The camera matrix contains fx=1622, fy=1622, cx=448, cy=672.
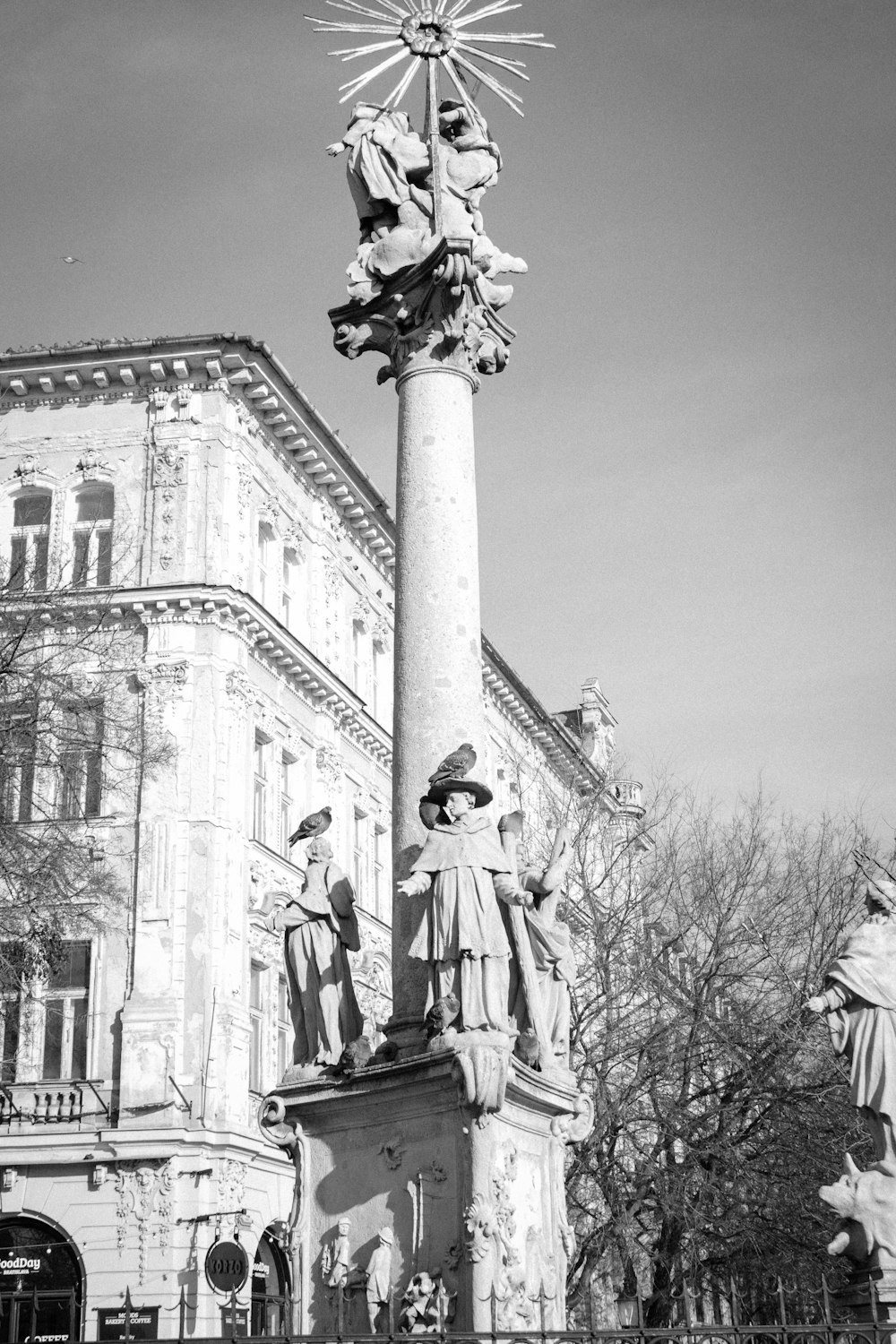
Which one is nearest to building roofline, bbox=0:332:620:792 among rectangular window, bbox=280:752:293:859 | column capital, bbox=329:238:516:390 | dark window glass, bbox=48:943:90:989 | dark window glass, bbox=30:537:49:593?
dark window glass, bbox=30:537:49:593

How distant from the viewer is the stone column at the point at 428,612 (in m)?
11.9

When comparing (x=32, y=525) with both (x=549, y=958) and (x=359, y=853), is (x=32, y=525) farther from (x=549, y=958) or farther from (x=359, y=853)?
(x=549, y=958)

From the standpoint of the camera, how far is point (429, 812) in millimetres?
11359

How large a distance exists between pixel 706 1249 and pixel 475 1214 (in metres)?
14.8

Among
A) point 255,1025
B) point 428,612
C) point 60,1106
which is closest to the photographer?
point 428,612

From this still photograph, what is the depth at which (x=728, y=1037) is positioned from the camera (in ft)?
77.0

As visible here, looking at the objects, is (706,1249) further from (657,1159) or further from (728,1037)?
(728,1037)

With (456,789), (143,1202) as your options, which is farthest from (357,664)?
(456,789)

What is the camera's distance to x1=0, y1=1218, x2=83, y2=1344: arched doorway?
87.6 ft

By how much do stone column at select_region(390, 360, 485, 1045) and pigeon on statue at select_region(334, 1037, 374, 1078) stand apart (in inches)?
9.2

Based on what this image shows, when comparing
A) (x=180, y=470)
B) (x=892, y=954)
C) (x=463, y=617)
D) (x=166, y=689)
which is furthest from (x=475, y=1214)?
(x=180, y=470)

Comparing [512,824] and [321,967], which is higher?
[512,824]

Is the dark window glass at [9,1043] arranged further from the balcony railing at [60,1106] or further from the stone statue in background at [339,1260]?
the stone statue in background at [339,1260]

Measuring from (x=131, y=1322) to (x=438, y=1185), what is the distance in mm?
17717
